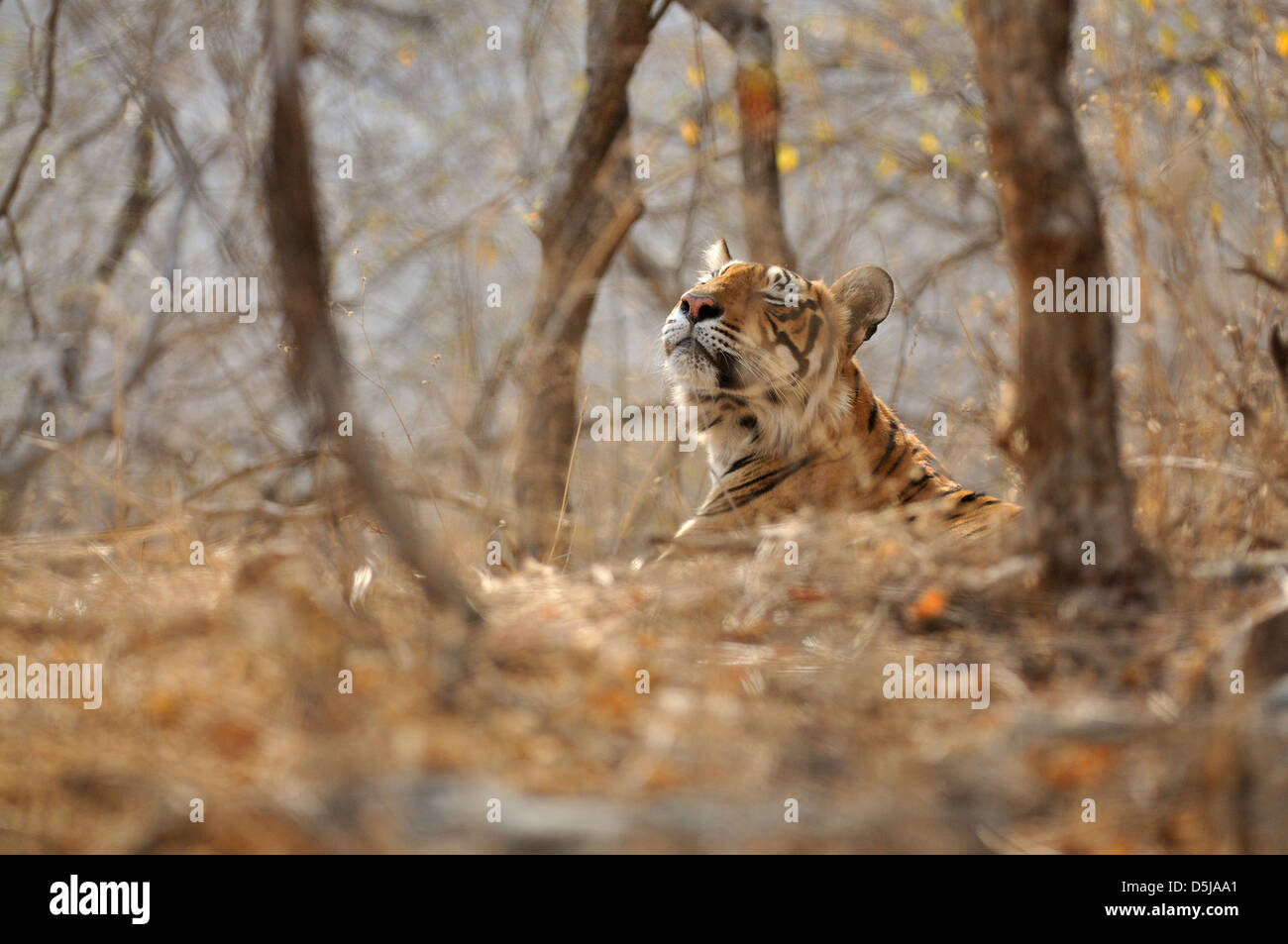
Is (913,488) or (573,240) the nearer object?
(913,488)

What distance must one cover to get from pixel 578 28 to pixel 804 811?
7547 mm

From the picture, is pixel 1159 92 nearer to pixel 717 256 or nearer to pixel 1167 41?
pixel 1167 41

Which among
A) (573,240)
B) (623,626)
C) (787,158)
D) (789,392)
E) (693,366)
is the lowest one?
(623,626)

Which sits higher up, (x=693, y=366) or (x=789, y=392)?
(x=693, y=366)

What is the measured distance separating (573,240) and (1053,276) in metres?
3.46

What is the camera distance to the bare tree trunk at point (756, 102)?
246 inches

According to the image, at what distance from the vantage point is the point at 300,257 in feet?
8.91

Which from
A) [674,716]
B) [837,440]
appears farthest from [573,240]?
[674,716]

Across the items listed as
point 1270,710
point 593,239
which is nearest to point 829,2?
point 593,239

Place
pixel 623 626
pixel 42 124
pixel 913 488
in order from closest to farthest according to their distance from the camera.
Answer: pixel 623 626, pixel 913 488, pixel 42 124

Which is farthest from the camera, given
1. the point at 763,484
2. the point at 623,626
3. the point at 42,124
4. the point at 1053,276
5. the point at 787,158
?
the point at 787,158

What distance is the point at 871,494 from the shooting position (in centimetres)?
518

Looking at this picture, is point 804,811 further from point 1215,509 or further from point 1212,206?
point 1212,206
